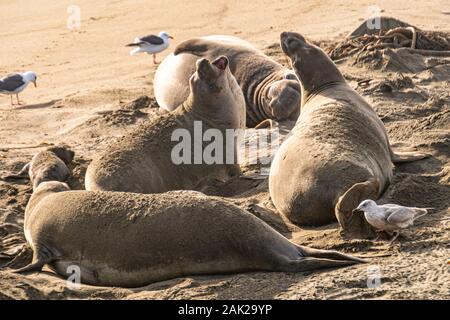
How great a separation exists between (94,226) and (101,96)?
534 centimetres

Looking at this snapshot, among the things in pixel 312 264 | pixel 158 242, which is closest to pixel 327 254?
pixel 312 264

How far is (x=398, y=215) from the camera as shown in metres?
5.35

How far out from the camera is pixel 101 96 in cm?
1083

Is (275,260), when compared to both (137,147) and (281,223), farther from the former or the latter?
(137,147)

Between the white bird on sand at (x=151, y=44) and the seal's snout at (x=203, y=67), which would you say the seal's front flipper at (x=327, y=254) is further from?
the white bird on sand at (x=151, y=44)

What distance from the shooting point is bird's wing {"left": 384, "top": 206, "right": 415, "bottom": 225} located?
5.35 m

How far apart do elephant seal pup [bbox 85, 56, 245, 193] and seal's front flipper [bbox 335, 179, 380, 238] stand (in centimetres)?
185

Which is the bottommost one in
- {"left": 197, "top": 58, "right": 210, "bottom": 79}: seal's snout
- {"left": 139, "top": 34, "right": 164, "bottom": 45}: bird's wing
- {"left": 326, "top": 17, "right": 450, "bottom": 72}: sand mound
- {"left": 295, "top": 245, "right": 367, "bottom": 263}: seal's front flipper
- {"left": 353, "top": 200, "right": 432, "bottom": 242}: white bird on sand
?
{"left": 139, "top": 34, "right": 164, "bottom": 45}: bird's wing

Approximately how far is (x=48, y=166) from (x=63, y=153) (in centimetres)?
49

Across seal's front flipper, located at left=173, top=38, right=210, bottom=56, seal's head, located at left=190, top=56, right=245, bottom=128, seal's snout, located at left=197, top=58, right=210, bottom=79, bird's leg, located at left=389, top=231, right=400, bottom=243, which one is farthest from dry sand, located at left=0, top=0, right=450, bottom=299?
seal's snout, located at left=197, top=58, right=210, bottom=79

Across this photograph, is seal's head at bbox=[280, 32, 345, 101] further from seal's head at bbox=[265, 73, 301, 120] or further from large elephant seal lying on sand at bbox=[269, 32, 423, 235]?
seal's head at bbox=[265, 73, 301, 120]

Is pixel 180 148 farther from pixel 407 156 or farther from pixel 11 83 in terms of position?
pixel 11 83

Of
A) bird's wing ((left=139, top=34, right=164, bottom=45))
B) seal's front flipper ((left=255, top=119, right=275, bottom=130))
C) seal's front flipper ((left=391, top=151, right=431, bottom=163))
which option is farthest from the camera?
bird's wing ((left=139, top=34, right=164, bottom=45))
